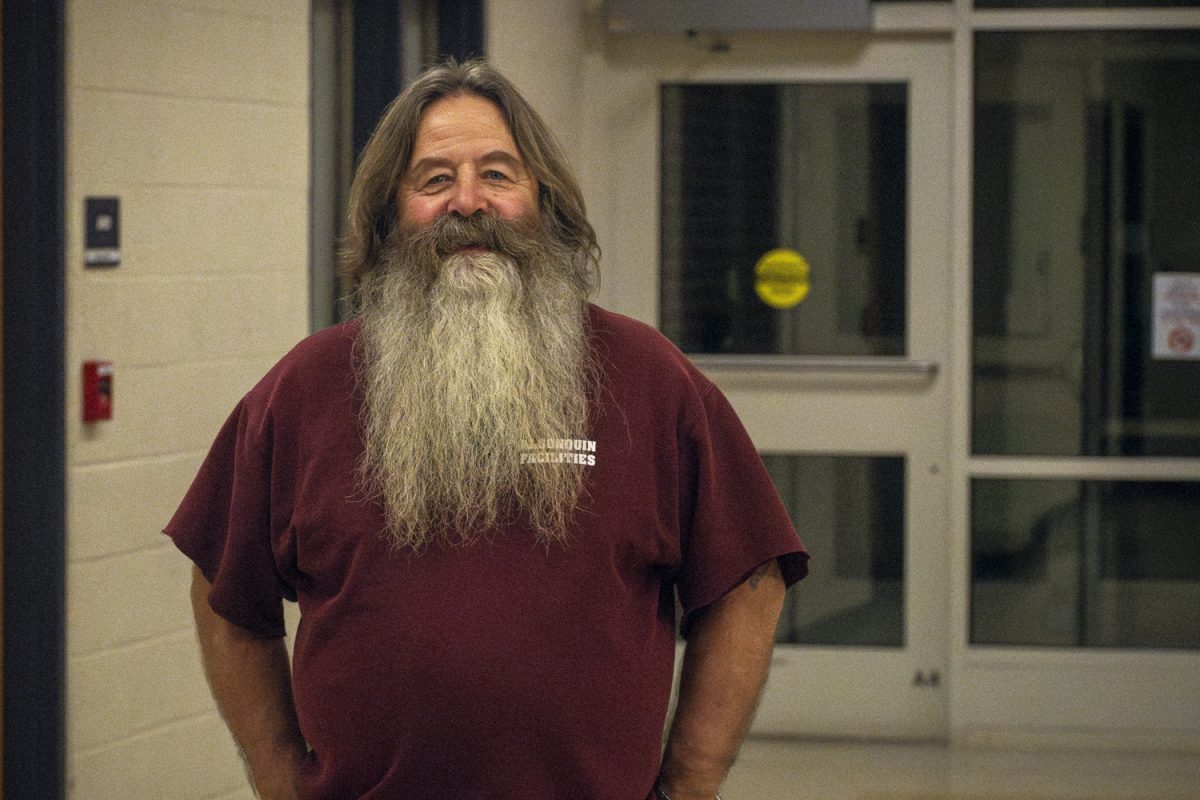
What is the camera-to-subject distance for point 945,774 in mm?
4727

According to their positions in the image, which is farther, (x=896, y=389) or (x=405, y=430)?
(x=896, y=389)

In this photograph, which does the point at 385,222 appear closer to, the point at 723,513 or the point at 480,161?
the point at 480,161

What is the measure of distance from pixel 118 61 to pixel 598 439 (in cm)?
161

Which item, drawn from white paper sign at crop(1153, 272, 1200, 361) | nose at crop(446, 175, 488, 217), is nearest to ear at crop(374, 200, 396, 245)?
nose at crop(446, 175, 488, 217)

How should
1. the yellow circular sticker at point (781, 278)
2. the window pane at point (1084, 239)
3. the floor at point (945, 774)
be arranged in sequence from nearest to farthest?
the floor at point (945, 774), the window pane at point (1084, 239), the yellow circular sticker at point (781, 278)

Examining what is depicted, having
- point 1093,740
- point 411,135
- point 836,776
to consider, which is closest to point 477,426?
point 411,135

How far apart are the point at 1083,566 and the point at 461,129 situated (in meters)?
3.57

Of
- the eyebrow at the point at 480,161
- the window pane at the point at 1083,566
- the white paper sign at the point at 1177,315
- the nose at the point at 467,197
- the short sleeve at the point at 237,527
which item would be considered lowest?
the window pane at the point at 1083,566

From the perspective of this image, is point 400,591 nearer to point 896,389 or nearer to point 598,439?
point 598,439

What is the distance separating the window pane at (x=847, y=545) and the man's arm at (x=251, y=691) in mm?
3162

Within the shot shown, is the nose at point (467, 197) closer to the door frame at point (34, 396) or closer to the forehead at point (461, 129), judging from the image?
the forehead at point (461, 129)

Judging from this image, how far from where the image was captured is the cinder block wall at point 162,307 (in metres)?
3.00

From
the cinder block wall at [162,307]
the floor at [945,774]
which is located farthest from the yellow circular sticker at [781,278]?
the cinder block wall at [162,307]

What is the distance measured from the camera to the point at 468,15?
4285 mm
